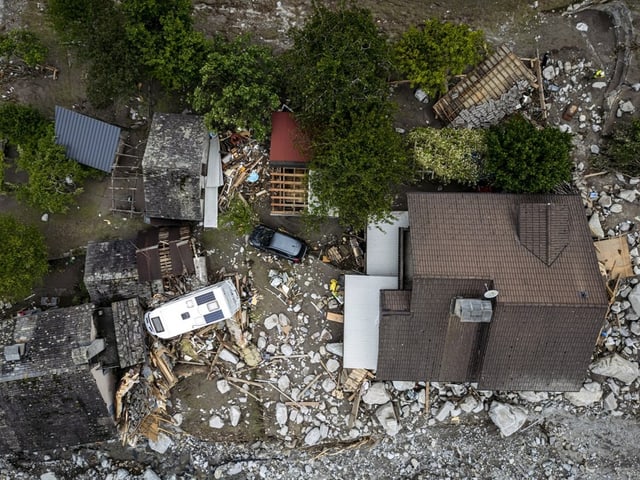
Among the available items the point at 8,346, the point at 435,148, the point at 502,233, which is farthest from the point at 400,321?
the point at 8,346

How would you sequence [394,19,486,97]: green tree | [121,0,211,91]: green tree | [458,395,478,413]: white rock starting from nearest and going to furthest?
[121,0,211,91]: green tree < [394,19,486,97]: green tree < [458,395,478,413]: white rock

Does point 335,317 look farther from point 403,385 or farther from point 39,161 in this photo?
point 39,161

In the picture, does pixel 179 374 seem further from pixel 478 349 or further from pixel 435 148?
pixel 435 148

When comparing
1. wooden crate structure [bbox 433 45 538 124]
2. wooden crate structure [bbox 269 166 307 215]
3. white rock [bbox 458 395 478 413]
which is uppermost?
wooden crate structure [bbox 433 45 538 124]

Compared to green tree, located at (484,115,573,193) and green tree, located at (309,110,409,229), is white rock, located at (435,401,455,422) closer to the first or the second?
green tree, located at (309,110,409,229)

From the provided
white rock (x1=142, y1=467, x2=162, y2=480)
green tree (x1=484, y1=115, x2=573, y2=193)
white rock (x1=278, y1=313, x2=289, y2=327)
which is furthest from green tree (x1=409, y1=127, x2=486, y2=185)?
white rock (x1=142, y1=467, x2=162, y2=480)

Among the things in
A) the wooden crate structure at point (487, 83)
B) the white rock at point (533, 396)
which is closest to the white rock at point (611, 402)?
the white rock at point (533, 396)
